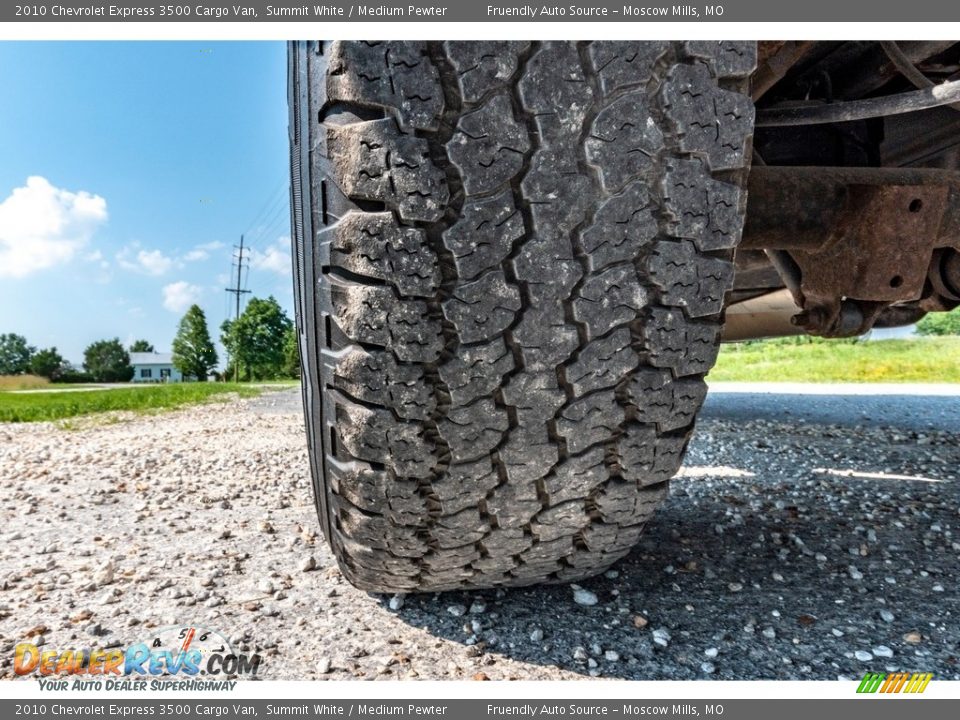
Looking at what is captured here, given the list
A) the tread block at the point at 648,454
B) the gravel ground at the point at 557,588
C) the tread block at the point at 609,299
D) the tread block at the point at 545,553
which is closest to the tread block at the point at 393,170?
the tread block at the point at 609,299

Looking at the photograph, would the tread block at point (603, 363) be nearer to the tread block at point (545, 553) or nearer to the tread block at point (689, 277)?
the tread block at point (689, 277)

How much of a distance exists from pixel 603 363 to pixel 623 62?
0.39 meters

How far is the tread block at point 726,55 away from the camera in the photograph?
31.6 inches

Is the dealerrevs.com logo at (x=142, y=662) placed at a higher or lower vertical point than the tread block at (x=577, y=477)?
lower

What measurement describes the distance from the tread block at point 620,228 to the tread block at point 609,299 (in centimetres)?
2

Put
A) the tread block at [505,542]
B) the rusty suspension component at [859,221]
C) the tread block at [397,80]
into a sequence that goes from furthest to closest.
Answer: the rusty suspension component at [859,221] → the tread block at [505,542] → the tread block at [397,80]

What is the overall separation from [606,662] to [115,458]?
2.76 m

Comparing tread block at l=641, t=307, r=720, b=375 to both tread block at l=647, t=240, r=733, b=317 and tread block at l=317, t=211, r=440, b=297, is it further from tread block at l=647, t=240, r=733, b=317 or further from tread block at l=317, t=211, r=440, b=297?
tread block at l=317, t=211, r=440, b=297

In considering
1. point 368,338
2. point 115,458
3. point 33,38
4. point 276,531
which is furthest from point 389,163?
Answer: point 115,458

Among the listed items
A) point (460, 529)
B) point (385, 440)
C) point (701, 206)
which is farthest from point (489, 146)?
point (460, 529)

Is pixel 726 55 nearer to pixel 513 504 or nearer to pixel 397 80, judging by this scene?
pixel 397 80

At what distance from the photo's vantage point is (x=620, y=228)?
2.62 feet

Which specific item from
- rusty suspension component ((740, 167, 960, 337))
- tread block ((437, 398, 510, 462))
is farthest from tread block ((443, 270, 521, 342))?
rusty suspension component ((740, 167, 960, 337))

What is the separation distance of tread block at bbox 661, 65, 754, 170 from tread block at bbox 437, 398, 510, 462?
0.44m
